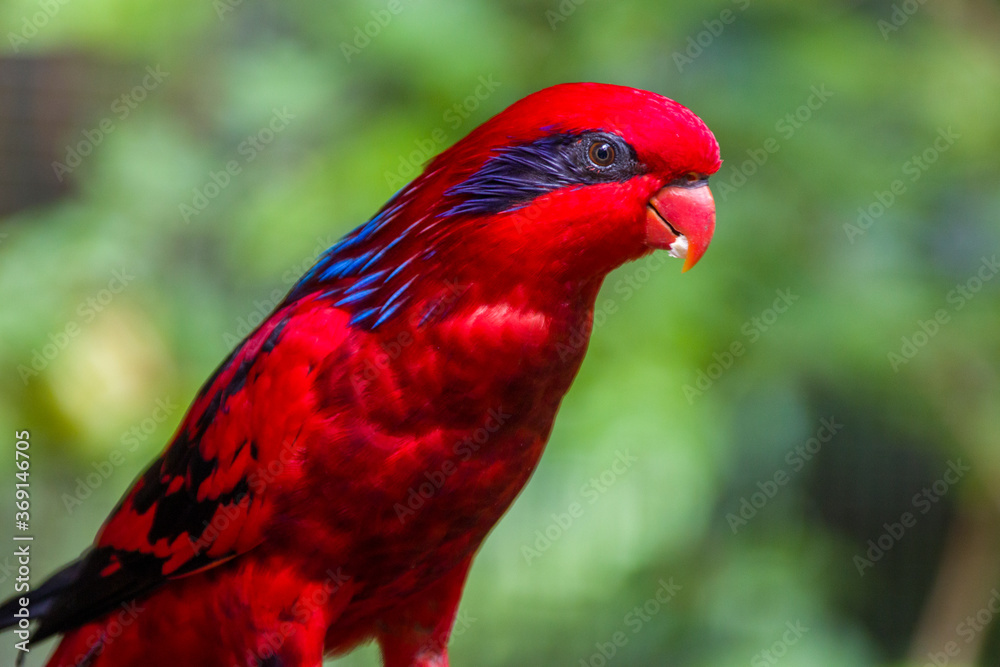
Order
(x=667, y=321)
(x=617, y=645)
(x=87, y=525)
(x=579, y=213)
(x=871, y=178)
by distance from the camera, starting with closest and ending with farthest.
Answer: (x=579, y=213) < (x=667, y=321) < (x=871, y=178) < (x=617, y=645) < (x=87, y=525)

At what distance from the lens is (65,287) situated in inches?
64.3

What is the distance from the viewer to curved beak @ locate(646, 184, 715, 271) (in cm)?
93

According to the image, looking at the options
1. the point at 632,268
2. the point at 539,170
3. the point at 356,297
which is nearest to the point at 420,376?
the point at 356,297

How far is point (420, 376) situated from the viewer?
2.92 feet

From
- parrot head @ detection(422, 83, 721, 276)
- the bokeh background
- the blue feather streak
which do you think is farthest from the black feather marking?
the bokeh background

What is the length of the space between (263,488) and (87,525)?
159 centimetres

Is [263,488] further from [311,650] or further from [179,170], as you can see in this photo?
[179,170]

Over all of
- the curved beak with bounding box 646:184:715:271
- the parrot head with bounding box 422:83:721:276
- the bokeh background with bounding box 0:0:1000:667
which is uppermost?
the parrot head with bounding box 422:83:721:276

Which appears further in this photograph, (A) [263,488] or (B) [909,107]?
(B) [909,107]

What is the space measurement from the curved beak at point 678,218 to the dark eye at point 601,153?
68 mm

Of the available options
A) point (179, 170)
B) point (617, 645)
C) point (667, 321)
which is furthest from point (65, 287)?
point (617, 645)

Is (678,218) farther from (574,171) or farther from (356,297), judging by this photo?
(356,297)

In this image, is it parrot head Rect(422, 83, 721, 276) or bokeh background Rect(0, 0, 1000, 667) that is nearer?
parrot head Rect(422, 83, 721, 276)

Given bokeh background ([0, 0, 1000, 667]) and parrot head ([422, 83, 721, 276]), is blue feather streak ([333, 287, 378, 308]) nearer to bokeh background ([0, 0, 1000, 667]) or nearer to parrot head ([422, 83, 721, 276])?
parrot head ([422, 83, 721, 276])
